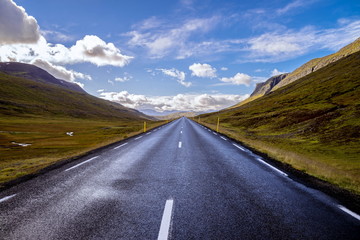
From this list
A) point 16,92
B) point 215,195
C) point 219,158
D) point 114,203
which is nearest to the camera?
point 114,203

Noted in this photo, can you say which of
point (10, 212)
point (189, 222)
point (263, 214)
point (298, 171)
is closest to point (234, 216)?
point (263, 214)

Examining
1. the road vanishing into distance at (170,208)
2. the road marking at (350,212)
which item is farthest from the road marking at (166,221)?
the road marking at (350,212)

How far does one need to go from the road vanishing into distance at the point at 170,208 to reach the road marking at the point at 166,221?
16mm

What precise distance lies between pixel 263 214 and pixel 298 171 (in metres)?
4.44

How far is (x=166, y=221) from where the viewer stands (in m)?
3.65

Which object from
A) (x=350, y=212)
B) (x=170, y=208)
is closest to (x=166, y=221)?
(x=170, y=208)

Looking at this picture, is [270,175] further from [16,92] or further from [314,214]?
[16,92]

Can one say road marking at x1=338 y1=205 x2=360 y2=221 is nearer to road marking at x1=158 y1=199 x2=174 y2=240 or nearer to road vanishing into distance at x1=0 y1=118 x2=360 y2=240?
road vanishing into distance at x1=0 y1=118 x2=360 y2=240

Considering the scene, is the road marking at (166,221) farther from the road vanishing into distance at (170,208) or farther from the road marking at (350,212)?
the road marking at (350,212)

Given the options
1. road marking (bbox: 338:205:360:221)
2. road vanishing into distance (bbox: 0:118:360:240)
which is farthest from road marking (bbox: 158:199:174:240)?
road marking (bbox: 338:205:360:221)

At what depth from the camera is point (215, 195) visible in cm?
500

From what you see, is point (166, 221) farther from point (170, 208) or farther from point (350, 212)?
point (350, 212)

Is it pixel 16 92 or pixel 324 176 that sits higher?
pixel 16 92

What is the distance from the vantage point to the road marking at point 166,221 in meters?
3.20
